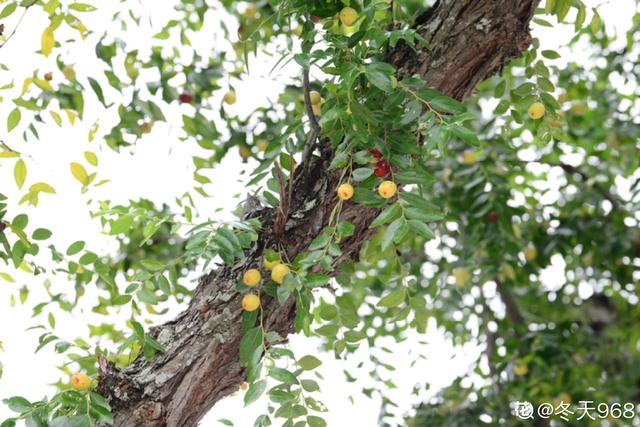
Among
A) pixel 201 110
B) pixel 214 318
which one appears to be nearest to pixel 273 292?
pixel 214 318

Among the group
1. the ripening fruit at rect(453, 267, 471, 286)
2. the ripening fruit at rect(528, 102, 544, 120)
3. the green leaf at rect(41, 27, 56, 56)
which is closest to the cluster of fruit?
the ripening fruit at rect(528, 102, 544, 120)

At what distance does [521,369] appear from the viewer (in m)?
2.17

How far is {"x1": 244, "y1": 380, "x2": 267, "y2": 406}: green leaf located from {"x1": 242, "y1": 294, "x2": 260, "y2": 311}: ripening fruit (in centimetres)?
11

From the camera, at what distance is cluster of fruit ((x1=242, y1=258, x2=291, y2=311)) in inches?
39.9

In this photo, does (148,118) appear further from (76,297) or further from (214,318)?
(214,318)

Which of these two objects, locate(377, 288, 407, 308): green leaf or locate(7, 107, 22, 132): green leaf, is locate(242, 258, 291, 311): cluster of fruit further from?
locate(7, 107, 22, 132): green leaf

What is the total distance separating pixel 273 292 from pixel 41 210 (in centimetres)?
97

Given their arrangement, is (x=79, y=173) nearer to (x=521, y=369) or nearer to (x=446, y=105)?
(x=446, y=105)

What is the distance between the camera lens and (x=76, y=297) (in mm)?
1676

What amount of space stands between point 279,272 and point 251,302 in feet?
0.20

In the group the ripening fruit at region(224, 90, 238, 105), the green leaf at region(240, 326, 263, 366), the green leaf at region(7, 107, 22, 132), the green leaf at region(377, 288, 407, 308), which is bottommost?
the green leaf at region(240, 326, 263, 366)

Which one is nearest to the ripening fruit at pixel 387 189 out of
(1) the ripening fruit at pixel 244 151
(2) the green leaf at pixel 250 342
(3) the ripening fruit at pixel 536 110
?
(2) the green leaf at pixel 250 342

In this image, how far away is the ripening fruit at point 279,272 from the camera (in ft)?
3.32

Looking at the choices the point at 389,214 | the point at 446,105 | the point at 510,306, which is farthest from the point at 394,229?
the point at 510,306
